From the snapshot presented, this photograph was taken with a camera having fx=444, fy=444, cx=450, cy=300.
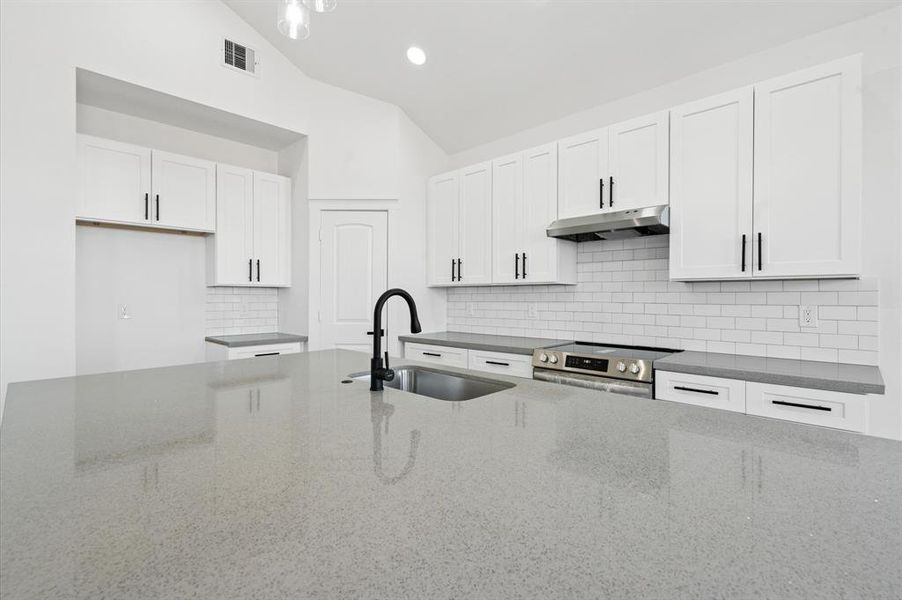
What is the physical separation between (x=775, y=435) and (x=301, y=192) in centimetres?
413

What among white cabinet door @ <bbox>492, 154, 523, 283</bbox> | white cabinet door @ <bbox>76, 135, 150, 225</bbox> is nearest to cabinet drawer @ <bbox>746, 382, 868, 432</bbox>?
white cabinet door @ <bbox>492, 154, 523, 283</bbox>

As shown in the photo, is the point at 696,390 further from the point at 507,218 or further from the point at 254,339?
the point at 254,339

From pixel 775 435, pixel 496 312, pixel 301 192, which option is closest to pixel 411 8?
pixel 301 192

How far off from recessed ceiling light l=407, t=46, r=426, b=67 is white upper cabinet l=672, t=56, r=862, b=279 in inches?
79.4

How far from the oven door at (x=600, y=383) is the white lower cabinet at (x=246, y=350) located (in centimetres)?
227

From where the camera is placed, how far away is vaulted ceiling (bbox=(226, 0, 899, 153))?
2.57 metres

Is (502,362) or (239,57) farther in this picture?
(239,57)

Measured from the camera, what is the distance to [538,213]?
11.3ft

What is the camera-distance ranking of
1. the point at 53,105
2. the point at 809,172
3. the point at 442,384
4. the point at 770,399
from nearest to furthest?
the point at 442,384 < the point at 770,399 < the point at 809,172 < the point at 53,105

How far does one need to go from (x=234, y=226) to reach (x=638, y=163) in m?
3.39

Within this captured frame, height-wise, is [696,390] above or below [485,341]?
below

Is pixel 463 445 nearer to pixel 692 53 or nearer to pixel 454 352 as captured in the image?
pixel 454 352

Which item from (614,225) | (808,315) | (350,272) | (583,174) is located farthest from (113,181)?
(808,315)

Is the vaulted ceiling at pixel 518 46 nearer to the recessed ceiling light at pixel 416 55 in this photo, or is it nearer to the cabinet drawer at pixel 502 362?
the recessed ceiling light at pixel 416 55
